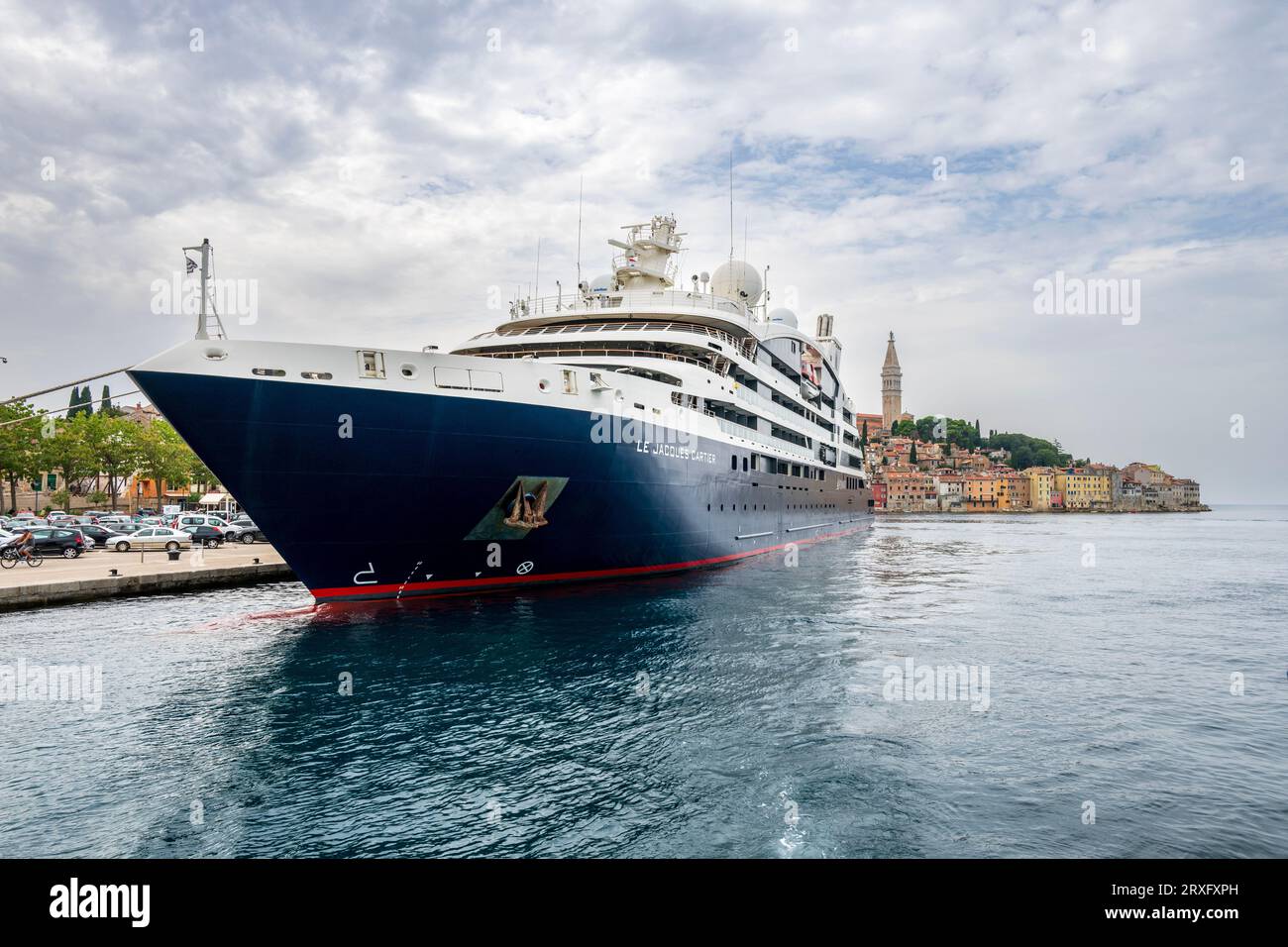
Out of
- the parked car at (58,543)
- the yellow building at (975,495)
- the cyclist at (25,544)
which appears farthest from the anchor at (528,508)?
the yellow building at (975,495)

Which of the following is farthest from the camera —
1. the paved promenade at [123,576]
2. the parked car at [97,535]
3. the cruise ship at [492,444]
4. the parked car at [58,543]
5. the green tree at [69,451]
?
the green tree at [69,451]

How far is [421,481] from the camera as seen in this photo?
18.6 m

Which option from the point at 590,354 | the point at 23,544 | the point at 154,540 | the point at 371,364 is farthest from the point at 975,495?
the point at 23,544

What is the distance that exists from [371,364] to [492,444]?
3.85 meters

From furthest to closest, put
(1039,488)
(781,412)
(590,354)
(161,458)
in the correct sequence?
(1039,488) < (161,458) < (781,412) < (590,354)

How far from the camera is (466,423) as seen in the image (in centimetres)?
1873

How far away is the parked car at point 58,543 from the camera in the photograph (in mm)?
33188

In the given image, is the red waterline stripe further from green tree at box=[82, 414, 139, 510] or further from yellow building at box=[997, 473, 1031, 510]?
yellow building at box=[997, 473, 1031, 510]

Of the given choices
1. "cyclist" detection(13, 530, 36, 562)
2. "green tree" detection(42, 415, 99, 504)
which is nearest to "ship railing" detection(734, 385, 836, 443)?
"cyclist" detection(13, 530, 36, 562)

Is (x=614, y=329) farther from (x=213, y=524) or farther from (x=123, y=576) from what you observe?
(x=213, y=524)

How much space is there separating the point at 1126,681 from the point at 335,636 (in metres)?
18.2

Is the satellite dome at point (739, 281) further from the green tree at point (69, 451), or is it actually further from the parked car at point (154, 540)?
the green tree at point (69, 451)

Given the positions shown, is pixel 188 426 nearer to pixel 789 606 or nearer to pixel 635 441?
pixel 635 441

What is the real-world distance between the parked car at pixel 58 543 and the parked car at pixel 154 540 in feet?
9.04
